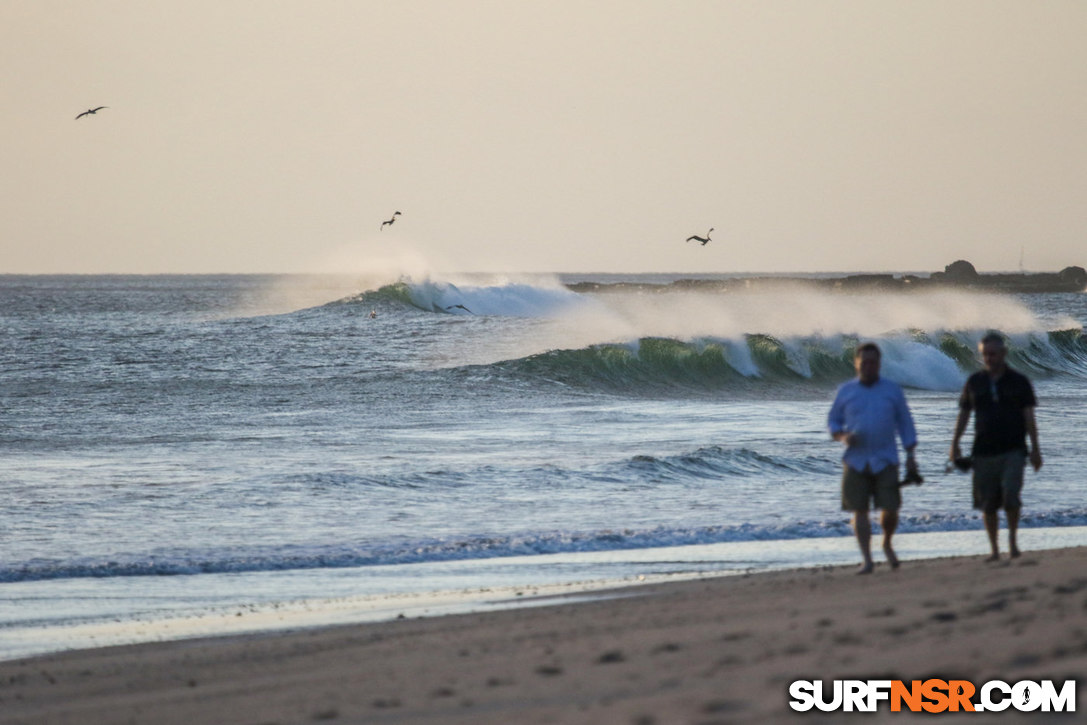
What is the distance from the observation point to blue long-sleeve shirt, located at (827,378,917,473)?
763cm

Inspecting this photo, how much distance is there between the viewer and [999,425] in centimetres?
779

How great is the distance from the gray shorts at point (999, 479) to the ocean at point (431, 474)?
2.06m

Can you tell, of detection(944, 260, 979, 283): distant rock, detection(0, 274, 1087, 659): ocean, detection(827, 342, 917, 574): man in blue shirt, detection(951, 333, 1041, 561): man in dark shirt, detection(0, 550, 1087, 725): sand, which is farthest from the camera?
detection(944, 260, 979, 283): distant rock

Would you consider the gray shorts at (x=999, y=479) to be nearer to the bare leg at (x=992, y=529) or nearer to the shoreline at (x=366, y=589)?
the bare leg at (x=992, y=529)

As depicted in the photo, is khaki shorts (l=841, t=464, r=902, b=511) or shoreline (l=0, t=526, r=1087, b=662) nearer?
khaki shorts (l=841, t=464, r=902, b=511)

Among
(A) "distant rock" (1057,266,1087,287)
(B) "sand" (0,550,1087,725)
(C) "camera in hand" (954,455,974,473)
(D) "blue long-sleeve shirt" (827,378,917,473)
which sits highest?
(A) "distant rock" (1057,266,1087,287)

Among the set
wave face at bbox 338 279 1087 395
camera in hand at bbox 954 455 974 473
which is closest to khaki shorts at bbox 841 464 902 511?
camera in hand at bbox 954 455 974 473

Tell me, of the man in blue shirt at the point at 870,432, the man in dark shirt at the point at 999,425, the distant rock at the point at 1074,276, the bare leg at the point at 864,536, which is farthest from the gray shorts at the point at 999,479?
the distant rock at the point at 1074,276

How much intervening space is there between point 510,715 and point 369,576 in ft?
17.0

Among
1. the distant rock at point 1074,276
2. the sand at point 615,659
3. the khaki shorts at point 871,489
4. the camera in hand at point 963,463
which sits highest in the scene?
the distant rock at point 1074,276

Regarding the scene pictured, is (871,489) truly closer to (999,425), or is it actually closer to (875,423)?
(875,423)

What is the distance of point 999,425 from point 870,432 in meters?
0.88

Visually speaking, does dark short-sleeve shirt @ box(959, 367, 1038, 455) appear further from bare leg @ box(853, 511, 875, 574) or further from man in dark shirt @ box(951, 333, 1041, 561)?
bare leg @ box(853, 511, 875, 574)

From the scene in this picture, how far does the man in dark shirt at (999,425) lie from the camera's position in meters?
7.78
